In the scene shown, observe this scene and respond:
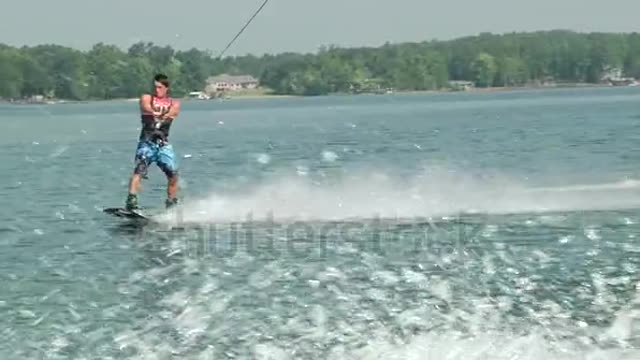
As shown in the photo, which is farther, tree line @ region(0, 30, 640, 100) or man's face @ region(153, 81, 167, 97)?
tree line @ region(0, 30, 640, 100)

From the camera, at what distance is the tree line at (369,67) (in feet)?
310

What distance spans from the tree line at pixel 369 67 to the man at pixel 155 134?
50758 millimetres

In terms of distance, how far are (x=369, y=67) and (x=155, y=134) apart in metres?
75.8

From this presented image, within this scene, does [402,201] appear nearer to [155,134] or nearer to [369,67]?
[155,134]

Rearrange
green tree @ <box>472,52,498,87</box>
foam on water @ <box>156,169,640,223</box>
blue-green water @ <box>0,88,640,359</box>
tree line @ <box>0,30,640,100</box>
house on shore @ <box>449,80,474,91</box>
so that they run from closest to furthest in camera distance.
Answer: blue-green water @ <box>0,88,640,359</box>
foam on water @ <box>156,169,640,223</box>
tree line @ <box>0,30,640,100</box>
green tree @ <box>472,52,498,87</box>
house on shore @ <box>449,80,474,91</box>

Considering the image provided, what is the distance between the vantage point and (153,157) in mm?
16297

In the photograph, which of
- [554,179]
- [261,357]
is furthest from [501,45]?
[261,357]

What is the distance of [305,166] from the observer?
Answer: 32.2 metres

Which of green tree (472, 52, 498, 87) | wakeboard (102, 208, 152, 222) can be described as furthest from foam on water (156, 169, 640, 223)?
green tree (472, 52, 498, 87)

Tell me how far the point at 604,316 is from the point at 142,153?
26.7 ft

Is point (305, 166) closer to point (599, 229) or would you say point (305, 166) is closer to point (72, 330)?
point (599, 229)

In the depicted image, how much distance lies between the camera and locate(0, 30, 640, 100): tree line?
94.4 meters

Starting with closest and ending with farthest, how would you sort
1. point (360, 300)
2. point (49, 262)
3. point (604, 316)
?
point (604, 316) < point (360, 300) < point (49, 262)

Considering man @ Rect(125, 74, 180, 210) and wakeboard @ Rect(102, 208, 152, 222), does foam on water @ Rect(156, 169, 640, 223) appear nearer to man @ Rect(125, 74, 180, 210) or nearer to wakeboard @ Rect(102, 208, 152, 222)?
wakeboard @ Rect(102, 208, 152, 222)
